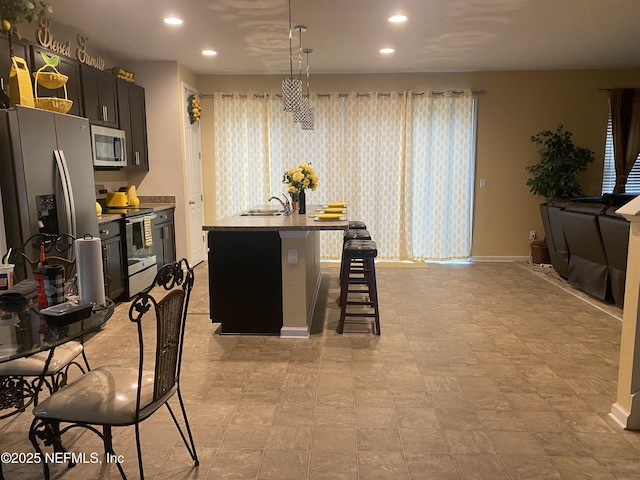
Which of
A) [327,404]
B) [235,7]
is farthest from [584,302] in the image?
[235,7]

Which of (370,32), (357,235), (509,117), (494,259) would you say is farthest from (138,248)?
(509,117)

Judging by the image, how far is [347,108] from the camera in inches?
259

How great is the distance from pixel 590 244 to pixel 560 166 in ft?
6.05

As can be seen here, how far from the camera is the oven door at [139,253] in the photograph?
4.73 meters

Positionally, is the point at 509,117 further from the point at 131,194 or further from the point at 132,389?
the point at 132,389

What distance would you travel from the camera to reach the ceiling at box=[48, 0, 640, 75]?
3846 millimetres

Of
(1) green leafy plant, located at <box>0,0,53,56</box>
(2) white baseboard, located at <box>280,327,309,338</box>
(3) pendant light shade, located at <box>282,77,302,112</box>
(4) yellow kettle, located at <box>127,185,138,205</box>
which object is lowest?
(2) white baseboard, located at <box>280,327,309,338</box>

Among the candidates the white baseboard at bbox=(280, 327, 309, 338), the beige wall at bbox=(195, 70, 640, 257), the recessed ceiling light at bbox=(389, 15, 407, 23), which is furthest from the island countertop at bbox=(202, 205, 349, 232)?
the beige wall at bbox=(195, 70, 640, 257)

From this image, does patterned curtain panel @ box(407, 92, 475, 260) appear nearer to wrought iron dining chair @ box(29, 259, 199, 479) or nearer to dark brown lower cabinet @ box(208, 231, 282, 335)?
dark brown lower cabinet @ box(208, 231, 282, 335)

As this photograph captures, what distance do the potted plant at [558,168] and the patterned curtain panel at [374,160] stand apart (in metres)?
0.89

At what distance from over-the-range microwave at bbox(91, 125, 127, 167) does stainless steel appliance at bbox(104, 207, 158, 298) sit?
52cm

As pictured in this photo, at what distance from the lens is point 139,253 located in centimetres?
495

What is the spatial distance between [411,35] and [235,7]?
5.96 ft

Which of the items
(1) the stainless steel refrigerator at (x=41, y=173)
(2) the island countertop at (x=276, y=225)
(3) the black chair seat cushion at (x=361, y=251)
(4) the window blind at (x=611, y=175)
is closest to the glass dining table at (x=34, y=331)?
(1) the stainless steel refrigerator at (x=41, y=173)
